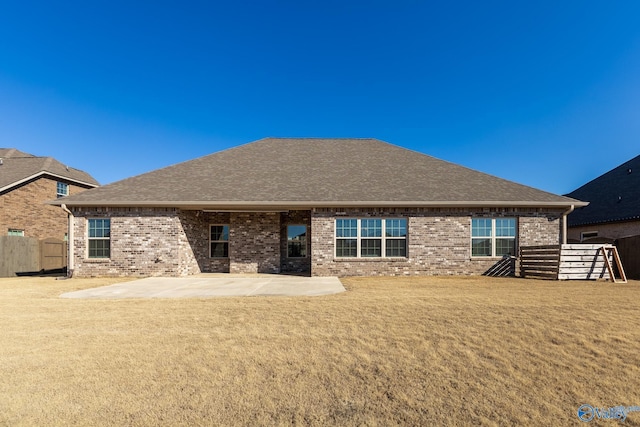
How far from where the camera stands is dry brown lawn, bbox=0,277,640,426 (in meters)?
2.90

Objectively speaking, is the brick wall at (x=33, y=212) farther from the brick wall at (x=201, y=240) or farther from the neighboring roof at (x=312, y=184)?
the brick wall at (x=201, y=240)

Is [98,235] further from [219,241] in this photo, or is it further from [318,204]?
[318,204]

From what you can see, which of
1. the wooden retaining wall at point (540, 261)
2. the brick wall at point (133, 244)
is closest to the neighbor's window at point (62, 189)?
the brick wall at point (133, 244)

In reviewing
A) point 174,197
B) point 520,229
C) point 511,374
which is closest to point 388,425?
point 511,374

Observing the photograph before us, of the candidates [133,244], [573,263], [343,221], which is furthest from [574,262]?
[133,244]

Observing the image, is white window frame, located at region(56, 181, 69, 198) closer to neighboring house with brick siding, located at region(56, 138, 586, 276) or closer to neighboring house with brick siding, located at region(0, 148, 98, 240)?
neighboring house with brick siding, located at region(0, 148, 98, 240)

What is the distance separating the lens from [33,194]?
18.8 metres

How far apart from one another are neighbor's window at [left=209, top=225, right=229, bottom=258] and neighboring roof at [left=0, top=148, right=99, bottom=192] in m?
12.9

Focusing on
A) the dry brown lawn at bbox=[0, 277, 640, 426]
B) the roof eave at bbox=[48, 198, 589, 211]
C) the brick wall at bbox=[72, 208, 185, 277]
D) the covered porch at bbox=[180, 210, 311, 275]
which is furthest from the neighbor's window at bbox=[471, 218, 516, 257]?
the brick wall at bbox=[72, 208, 185, 277]

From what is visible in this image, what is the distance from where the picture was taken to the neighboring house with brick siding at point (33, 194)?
57.9 feet

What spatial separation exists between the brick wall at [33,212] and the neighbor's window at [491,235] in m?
23.0

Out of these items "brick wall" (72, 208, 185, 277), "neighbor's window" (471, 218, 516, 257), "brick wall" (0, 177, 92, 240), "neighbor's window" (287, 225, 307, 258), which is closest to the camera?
"brick wall" (72, 208, 185, 277)

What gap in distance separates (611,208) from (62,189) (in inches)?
1371

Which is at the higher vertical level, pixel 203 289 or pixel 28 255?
pixel 28 255
